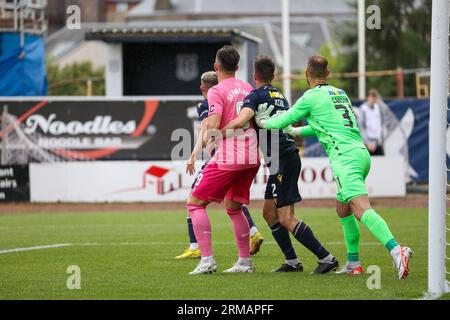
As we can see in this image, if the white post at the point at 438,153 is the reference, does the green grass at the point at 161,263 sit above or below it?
below

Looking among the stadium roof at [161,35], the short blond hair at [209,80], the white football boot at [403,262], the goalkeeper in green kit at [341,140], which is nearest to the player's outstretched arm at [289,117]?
the goalkeeper in green kit at [341,140]

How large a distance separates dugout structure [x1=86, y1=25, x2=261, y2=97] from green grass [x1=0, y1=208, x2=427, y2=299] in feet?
38.0

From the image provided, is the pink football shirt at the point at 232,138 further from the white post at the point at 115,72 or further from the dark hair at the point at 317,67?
the white post at the point at 115,72

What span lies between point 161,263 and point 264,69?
277cm

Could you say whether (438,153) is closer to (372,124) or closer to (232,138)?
(232,138)

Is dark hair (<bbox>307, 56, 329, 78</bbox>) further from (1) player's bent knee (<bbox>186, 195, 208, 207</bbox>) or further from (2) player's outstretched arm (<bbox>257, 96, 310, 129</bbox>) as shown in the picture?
(1) player's bent knee (<bbox>186, 195, 208, 207</bbox>)

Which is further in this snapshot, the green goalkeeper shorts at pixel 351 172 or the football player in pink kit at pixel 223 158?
the football player in pink kit at pixel 223 158

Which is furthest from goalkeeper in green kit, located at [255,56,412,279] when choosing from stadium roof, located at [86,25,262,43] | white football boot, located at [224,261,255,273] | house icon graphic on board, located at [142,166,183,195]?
stadium roof, located at [86,25,262,43]

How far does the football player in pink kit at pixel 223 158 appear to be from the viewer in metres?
10.4

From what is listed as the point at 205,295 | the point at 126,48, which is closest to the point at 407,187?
the point at 126,48

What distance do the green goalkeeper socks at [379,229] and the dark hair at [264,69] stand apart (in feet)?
6.02

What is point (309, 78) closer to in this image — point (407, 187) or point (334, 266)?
point (334, 266)

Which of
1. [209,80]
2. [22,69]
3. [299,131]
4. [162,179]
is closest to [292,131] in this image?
[299,131]

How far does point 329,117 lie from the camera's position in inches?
403
